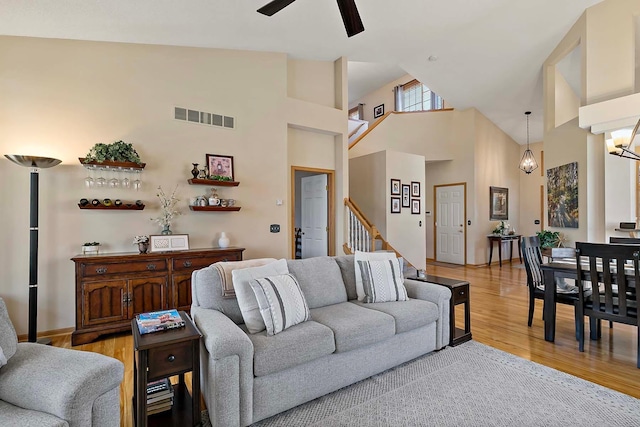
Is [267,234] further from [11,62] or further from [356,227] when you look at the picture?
[11,62]

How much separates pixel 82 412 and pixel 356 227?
15.0 feet

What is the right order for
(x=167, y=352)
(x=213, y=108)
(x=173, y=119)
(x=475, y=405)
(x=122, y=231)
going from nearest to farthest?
1. (x=167, y=352)
2. (x=475, y=405)
3. (x=122, y=231)
4. (x=173, y=119)
5. (x=213, y=108)

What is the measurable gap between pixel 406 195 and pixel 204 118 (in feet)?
13.7

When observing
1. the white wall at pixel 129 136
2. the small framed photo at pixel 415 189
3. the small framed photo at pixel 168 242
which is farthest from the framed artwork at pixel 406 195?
the small framed photo at pixel 168 242

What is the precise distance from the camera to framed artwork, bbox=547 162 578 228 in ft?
17.2

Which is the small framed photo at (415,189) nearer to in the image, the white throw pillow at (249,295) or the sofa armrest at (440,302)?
the sofa armrest at (440,302)

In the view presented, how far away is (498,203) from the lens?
27.2ft

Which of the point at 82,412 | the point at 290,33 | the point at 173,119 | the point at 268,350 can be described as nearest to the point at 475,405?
the point at 268,350

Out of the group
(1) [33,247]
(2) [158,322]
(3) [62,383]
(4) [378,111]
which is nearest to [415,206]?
(4) [378,111]

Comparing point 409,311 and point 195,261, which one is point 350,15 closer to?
point 409,311

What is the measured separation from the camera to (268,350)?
1968 mm

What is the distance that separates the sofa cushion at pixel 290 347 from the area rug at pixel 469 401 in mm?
358

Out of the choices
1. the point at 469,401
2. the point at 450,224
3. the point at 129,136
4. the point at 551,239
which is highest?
the point at 129,136

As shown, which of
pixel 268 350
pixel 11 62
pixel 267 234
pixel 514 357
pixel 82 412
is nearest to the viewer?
pixel 82 412
